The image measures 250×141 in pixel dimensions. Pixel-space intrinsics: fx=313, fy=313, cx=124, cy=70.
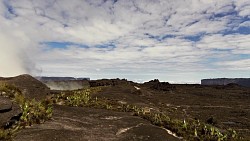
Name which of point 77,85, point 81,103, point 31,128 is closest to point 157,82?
point 77,85

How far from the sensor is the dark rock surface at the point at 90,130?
21734mm

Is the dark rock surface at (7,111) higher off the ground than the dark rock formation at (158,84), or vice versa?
the dark rock formation at (158,84)

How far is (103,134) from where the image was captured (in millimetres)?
23328

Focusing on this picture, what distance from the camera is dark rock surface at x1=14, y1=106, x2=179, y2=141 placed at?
21.7m

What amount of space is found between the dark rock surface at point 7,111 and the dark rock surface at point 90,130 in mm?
1596

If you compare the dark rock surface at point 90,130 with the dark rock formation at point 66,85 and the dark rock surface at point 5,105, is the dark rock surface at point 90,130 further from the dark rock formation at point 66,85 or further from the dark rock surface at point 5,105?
the dark rock formation at point 66,85

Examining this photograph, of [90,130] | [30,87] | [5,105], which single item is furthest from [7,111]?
[30,87]

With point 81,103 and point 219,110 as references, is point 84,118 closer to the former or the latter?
point 81,103

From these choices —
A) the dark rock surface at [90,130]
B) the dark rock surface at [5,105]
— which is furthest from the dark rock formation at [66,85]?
the dark rock surface at [5,105]

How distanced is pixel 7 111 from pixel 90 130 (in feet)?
21.4

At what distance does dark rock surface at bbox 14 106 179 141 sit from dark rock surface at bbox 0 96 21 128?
160cm

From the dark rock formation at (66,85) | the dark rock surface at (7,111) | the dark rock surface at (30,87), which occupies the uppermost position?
the dark rock formation at (66,85)

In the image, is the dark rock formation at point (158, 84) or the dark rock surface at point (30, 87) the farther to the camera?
the dark rock formation at point (158, 84)

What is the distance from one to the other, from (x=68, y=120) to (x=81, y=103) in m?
12.2
